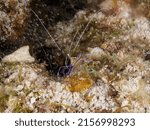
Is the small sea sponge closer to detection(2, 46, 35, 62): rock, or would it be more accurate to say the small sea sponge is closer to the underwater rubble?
the underwater rubble

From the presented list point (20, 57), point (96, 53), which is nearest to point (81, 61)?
point (96, 53)

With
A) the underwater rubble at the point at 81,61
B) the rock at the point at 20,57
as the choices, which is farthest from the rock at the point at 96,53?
the rock at the point at 20,57

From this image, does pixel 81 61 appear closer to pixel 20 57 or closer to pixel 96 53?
pixel 96 53

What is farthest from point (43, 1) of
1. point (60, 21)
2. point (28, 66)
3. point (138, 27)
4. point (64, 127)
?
point (64, 127)

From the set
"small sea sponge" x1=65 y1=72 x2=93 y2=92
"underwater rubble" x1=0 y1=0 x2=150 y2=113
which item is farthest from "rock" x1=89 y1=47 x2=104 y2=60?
"small sea sponge" x1=65 y1=72 x2=93 y2=92

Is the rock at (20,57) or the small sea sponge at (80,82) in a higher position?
the rock at (20,57)

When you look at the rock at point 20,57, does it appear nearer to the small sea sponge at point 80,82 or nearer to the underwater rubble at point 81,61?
the underwater rubble at point 81,61

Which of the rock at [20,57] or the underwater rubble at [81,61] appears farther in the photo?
the rock at [20,57]

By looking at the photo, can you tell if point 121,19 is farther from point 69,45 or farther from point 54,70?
point 54,70
